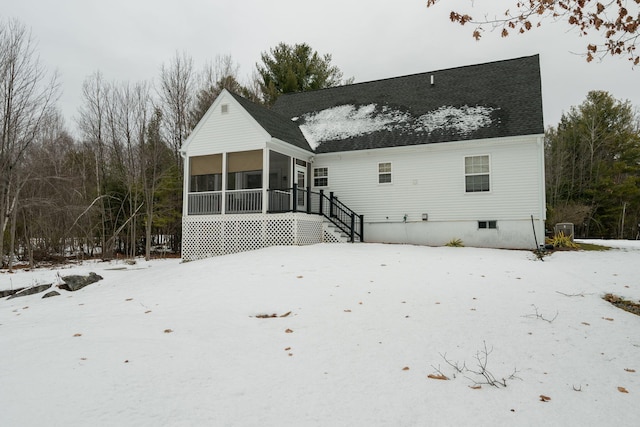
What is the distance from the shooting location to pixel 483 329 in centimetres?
578

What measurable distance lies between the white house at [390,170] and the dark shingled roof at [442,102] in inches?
2.7

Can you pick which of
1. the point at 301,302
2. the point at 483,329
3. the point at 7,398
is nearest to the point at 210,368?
the point at 7,398

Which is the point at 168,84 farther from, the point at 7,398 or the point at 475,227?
the point at 7,398

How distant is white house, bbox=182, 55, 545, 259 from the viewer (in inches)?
608

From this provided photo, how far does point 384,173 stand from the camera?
57.2 ft

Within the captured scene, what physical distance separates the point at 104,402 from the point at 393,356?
303 cm

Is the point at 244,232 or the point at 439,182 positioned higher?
the point at 439,182

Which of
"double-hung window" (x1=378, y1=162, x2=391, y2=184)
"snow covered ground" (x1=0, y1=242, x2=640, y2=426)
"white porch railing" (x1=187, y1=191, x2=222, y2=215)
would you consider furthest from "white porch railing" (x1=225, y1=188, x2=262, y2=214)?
"snow covered ground" (x1=0, y1=242, x2=640, y2=426)

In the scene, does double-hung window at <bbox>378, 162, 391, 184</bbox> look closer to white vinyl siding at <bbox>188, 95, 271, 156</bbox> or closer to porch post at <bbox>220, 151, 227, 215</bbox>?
white vinyl siding at <bbox>188, 95, 271, 156</bbox>

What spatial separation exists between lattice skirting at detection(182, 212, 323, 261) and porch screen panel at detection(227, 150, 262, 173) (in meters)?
1.86

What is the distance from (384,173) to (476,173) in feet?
11.6

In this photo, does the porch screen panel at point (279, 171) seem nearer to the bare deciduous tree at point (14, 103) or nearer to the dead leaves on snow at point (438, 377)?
the bare deciduous tree at point (14, 103)

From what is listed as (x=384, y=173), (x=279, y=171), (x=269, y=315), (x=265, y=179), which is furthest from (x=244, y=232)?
(x=269, y=315)

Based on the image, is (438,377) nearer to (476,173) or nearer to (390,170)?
(476,173)
